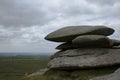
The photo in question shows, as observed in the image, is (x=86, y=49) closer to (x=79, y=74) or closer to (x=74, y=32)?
(x=74, y=32)

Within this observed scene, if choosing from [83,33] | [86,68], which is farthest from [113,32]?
[86,68]

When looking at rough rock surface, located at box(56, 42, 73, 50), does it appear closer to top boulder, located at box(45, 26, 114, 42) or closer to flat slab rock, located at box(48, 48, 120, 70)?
top boulder, located at box(45, 26, 114, 42)

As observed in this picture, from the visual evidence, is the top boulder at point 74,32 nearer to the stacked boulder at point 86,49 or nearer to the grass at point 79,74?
the stacked boulder at point 86,49

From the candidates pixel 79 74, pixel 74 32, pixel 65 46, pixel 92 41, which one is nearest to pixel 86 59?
pixel 79 74

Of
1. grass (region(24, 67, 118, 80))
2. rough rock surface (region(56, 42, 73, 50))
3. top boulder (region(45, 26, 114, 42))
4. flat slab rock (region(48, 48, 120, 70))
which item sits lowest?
grass (region(24, 67, 118, 80))

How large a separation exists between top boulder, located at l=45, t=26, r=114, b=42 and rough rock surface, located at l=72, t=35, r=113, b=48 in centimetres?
99

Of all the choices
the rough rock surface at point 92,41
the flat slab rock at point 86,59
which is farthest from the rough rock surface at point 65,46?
the rough rock surface at point 92,41

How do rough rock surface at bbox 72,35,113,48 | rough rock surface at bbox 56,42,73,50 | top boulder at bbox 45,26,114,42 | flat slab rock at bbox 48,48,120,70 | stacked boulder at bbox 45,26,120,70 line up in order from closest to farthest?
flat slab rock at bbox 48,48,120,70 < stacked boulder at bbox 45,26,120,70 < rough rock surface at bbox 72,35,113,48 < top boulder at bbox 45,26,114,42 < rough rock surface at bbox 56,42,73,50

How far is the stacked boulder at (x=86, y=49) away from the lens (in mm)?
20969

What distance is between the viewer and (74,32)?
22562mm

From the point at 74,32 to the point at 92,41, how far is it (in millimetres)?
2064

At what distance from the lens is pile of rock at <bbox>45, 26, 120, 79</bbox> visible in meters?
21.0

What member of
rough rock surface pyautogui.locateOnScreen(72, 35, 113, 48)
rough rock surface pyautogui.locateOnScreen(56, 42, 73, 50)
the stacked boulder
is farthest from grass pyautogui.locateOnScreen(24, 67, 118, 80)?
rough rock surface pyautogui.locateOnScreen(56, 42, 73, 50)

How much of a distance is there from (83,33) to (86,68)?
3.21 metres
